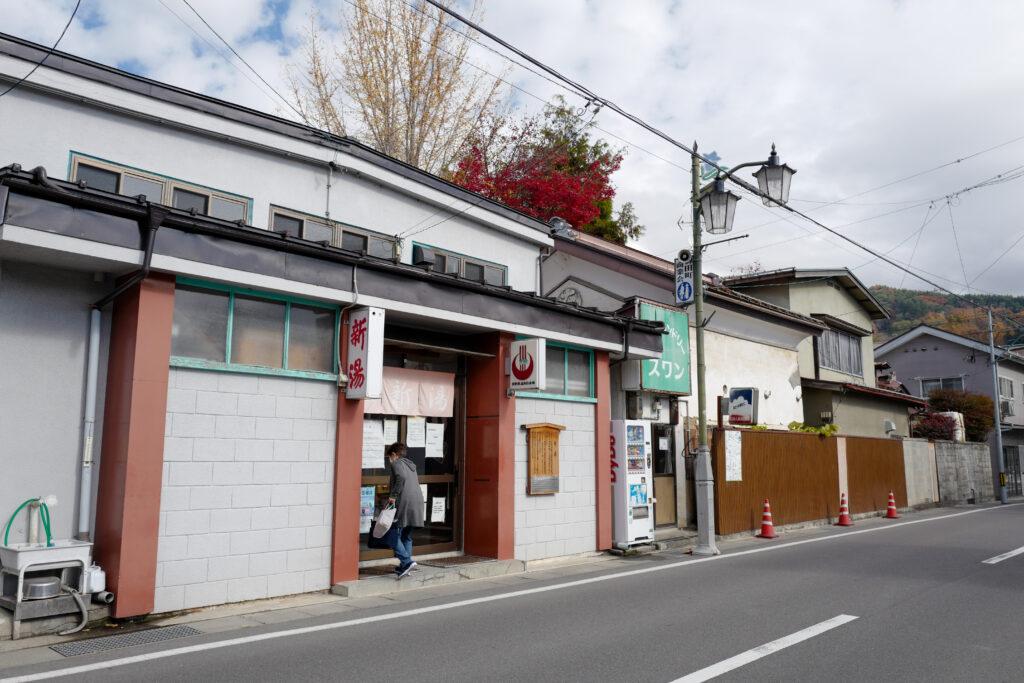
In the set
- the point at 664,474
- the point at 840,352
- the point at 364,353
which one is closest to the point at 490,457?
the point at 364,353

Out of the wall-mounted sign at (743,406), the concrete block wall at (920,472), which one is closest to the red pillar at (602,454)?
the wall-mounted sign at (743,406)

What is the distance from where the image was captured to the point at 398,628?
7152mm

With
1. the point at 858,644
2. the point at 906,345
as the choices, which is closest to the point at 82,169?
the point at 858,644

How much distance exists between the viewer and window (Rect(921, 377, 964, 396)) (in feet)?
138

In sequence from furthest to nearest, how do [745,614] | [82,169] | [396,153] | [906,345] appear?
[906,345] → [396,153] → [82,169] → [745,614]

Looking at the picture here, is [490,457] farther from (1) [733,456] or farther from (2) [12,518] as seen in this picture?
(1) [733,456]

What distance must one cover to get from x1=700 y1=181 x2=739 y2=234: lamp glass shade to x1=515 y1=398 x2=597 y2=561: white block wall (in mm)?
Answer: 4272

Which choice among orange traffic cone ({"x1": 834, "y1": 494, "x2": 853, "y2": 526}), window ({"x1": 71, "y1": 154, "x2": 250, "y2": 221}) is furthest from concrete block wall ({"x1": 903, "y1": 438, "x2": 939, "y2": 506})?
window ({"x1": 71, "y1": 154, "x2": 250, "y2": 221})

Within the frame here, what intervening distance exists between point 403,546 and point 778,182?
9083 millimetres

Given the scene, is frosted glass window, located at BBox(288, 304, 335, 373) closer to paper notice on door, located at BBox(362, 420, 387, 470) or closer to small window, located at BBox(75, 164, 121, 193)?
paper notice on door, located at BBox(362, 420, 387, 470)

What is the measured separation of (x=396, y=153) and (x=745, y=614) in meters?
18.2

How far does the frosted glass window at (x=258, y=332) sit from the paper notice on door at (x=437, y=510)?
3.91 metres

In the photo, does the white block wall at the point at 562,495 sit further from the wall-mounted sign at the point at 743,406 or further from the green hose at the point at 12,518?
the wall-mounted sign at the point at 743,406

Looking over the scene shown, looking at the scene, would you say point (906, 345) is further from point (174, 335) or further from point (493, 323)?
point (174, 335)
